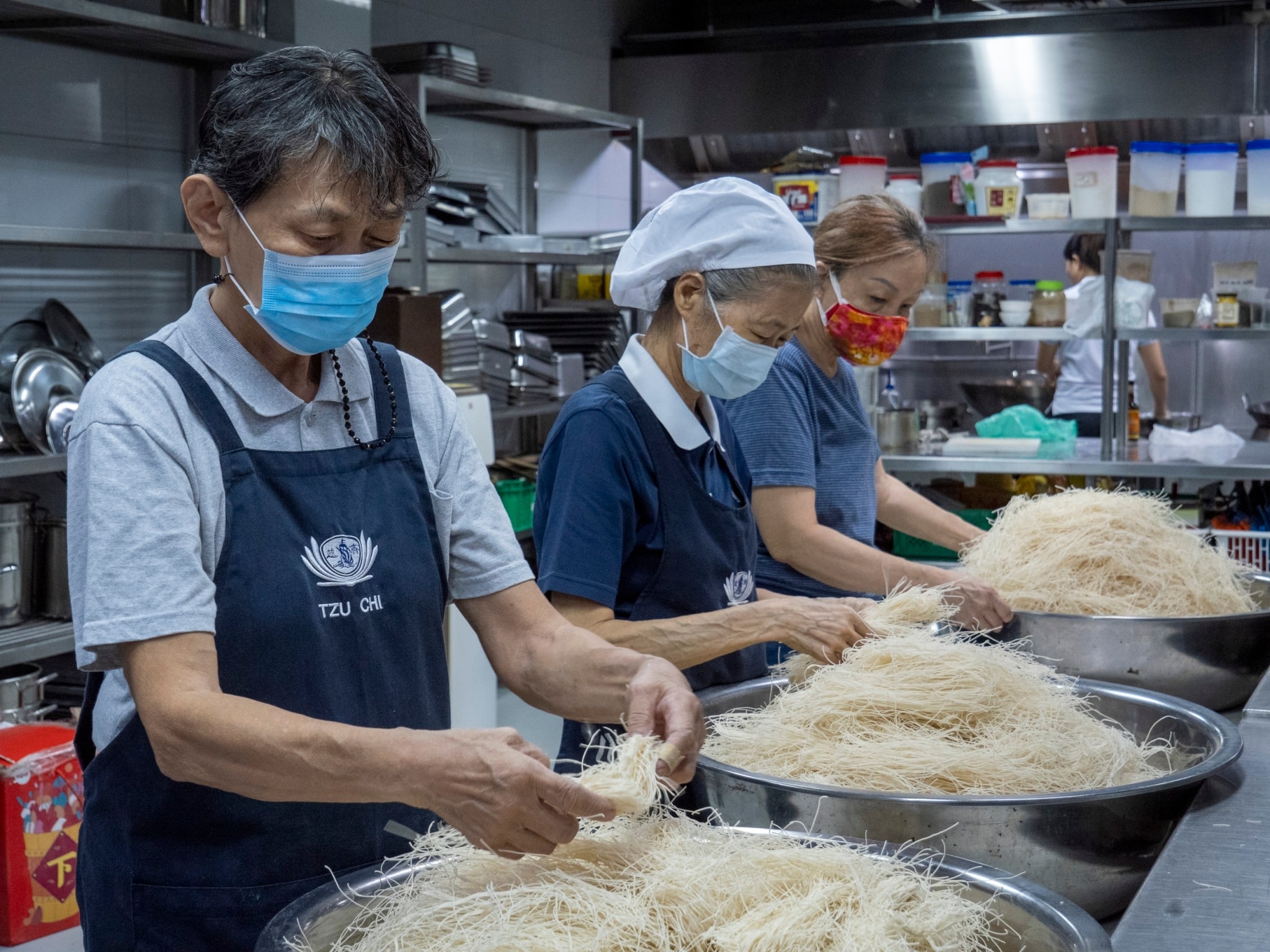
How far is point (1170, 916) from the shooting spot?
1.15 meters

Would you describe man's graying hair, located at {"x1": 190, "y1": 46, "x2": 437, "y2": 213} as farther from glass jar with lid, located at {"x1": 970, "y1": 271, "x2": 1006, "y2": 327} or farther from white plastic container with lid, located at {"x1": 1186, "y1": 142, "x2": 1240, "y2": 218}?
white plastic container with lid, located at {"x1": 1186, "y1": 142, "x2": 1240, "y2": 218}

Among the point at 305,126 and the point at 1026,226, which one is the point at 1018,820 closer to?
the point at 305,126

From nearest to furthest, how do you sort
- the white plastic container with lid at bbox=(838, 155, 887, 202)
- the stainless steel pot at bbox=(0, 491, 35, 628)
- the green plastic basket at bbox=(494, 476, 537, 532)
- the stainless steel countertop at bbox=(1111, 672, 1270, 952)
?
the stainless steel countertop at bbox=(1111, 672, 1270, 952) < the stainless steel pot at bbox=(0, 491, 35, 628) < the white plastic container with lid at bbox=(838, 155, 887, 202) < the green plastic basket at bbox=(494, 476, 537, 532)

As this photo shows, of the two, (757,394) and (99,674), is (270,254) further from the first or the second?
(757,394)

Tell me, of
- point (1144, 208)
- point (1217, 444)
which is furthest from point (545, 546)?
point (1217, 444)

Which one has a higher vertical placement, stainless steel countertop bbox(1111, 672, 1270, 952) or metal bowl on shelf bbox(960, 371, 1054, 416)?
metal bowl on shelf bbox(960, 371, 1054, 416)

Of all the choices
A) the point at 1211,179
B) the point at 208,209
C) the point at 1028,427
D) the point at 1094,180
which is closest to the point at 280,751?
the point at 208,209

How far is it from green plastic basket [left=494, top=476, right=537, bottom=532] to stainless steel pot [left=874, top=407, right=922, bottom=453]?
4.45 feet

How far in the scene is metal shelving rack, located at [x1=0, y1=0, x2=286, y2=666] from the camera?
313cm

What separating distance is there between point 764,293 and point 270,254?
85cm

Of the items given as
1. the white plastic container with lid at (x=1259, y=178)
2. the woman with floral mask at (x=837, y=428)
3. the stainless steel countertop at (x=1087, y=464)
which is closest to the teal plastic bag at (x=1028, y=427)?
the stainless steel countertop at (x=1087, y=464)

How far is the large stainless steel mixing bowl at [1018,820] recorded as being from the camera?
1.18m

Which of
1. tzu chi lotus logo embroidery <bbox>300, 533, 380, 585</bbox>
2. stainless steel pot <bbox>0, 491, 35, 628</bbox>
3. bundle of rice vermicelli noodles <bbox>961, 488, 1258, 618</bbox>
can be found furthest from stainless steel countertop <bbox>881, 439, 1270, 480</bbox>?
tzu chi lotus logo embroidery <bbox>300, 533, 380, 585</bbox>

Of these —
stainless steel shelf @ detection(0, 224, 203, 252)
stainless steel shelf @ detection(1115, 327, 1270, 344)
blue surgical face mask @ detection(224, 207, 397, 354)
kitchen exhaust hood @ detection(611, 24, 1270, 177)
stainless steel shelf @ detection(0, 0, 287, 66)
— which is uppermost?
kitchen exhaust hood @ detection(611, 24, 1270, 177)
